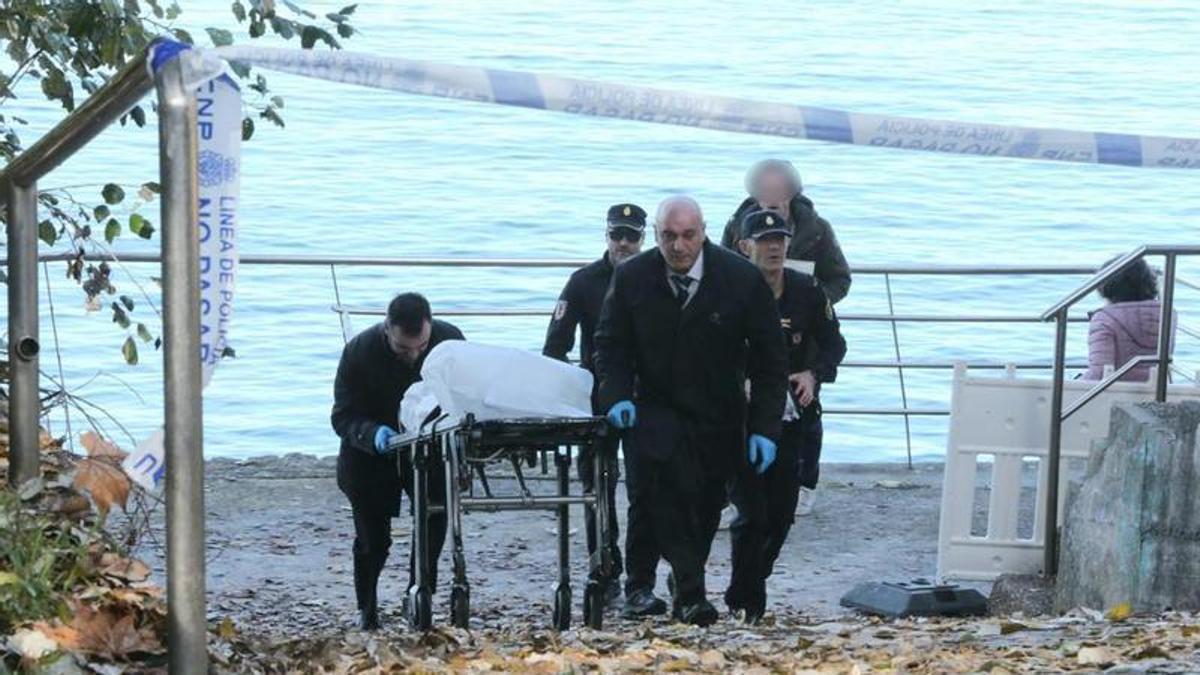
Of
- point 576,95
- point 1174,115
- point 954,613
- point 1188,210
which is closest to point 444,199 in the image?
point 1188,210

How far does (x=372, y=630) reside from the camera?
9.56 metres

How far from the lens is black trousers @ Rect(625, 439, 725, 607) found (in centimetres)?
923

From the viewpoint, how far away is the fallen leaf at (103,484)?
6.25m

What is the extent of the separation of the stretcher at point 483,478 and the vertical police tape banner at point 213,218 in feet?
10.9

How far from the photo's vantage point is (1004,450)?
35.9 ft

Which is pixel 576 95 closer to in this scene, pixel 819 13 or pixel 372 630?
pixel 372 630

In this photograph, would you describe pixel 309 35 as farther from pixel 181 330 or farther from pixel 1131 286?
pixel 1131 286

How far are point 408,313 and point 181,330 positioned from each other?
435cm

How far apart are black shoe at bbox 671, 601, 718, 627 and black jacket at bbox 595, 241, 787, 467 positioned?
529mm

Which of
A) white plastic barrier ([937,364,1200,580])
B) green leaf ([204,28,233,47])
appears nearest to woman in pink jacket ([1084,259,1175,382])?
white plastic barrier ([937,364,1200,580])

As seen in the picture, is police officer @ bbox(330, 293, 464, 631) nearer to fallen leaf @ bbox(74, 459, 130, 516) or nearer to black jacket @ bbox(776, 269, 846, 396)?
black jacket @ bbox(776, 269, 846, 396)

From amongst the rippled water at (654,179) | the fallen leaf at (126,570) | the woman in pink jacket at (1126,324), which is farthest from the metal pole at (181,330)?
the rippled water at (654,179)

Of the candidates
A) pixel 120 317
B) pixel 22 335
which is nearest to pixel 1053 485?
pixel 120 317

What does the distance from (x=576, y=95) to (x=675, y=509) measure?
518cm
